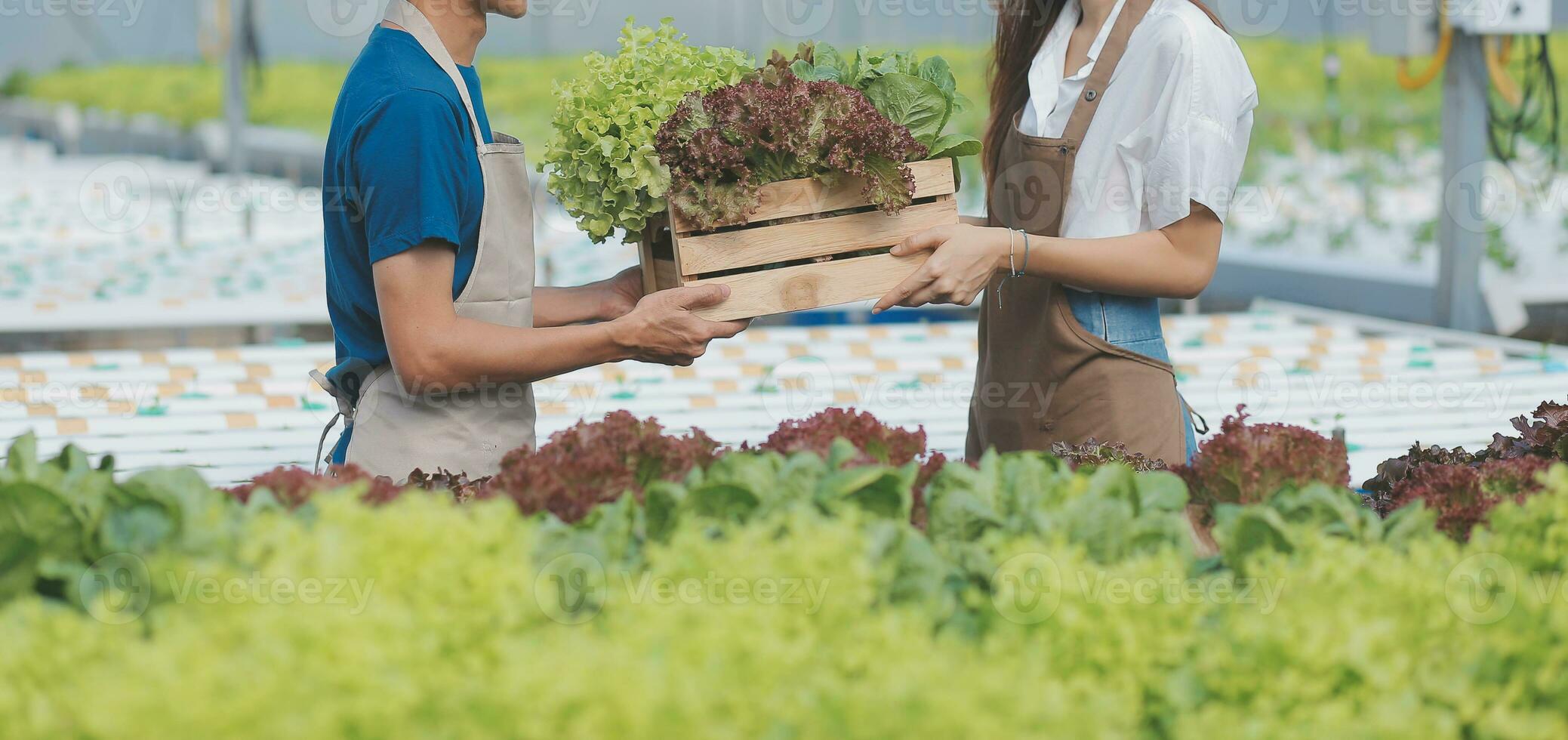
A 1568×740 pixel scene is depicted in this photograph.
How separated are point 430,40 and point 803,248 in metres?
0.74

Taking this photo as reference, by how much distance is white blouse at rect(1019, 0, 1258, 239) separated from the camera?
2469mm

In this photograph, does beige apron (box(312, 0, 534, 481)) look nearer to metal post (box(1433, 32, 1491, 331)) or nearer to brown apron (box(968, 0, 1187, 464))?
brown apron (box(968, 0, 1187, 464))

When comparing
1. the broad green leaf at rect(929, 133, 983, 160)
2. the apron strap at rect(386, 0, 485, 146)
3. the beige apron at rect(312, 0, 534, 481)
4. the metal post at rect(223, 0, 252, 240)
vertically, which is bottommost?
the beige apron at rect(312, 0, 534, 481)

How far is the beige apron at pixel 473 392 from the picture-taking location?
2408 millimetres

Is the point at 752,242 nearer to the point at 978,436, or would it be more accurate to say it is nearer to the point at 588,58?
the point at 588,58

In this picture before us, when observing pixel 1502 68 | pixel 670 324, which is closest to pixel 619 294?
pixel 670 324

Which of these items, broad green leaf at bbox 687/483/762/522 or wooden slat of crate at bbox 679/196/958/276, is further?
wooden slat of crate at bbox 679/196/958/276

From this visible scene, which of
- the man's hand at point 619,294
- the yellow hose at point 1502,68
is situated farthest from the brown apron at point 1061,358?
the yellow hose at point 1502,68

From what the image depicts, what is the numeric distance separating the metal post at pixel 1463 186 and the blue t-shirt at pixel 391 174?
16.9 feet

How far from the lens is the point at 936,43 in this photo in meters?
17.8

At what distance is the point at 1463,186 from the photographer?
20.4 ft

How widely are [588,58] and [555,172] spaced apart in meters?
0.25

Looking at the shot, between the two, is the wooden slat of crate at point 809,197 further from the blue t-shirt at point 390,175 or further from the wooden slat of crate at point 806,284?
the blue t-shirt at point 390,175

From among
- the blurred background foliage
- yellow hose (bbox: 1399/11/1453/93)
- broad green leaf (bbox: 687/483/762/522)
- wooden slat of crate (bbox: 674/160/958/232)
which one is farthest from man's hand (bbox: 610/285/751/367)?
the blurred background foliage
